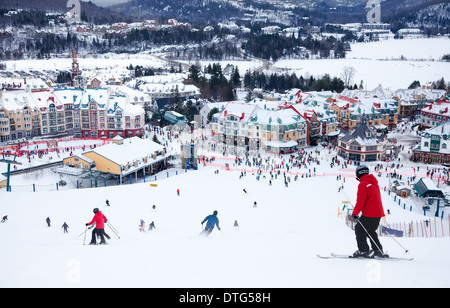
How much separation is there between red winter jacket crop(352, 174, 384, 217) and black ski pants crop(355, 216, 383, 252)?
10 cm

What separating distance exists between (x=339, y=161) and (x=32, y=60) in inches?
3163

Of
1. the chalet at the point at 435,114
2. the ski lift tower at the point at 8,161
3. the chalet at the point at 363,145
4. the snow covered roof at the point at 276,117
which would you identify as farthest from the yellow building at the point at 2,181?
the chalet at the point at 435,114

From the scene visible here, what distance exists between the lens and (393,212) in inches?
771

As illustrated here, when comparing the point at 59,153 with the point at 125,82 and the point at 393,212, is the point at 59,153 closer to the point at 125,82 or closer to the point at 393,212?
the point at 393,212

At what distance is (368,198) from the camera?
Result: 21.9ft

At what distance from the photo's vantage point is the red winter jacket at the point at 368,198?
21.8 ft

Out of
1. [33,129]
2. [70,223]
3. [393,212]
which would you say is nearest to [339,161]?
[393,212]

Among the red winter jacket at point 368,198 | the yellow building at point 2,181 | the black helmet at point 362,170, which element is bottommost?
the yellow building at point 2,181

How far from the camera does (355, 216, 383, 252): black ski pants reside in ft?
22.3

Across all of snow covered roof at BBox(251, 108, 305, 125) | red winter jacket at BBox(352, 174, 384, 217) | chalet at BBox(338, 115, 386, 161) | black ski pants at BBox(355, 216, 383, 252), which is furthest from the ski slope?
snow covered roof at BBox(251, 108, 305, 125)

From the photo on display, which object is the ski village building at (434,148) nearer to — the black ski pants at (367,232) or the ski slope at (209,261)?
the ski slope at (209,261)

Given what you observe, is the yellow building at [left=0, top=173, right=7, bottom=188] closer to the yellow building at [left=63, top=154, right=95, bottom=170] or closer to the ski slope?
the yellow building at [left=63, top=154, right=95, bottom=170]

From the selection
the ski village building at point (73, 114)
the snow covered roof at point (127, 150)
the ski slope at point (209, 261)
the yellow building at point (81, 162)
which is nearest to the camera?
the ski slope at point (209, 261)

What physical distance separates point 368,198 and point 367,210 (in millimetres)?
203
